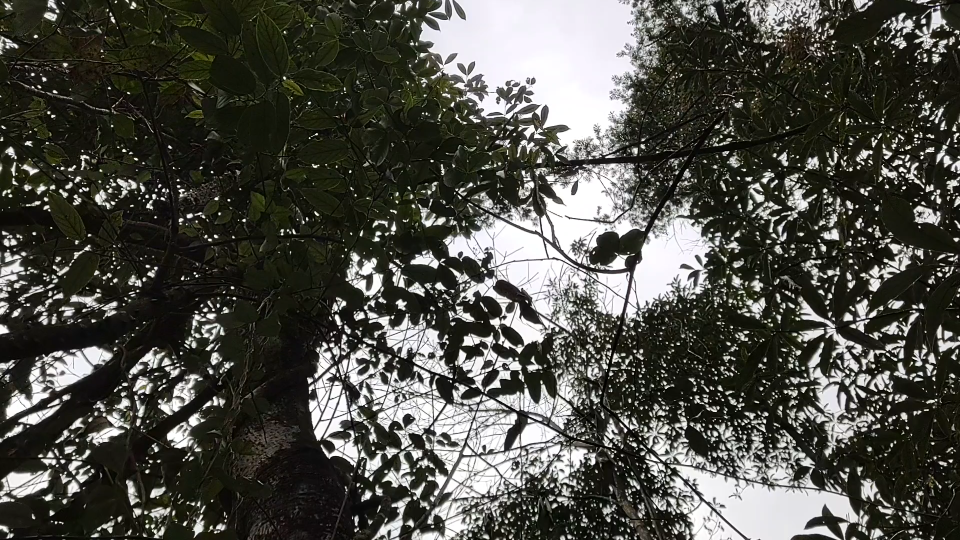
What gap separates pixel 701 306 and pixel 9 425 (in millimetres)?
→ 3708

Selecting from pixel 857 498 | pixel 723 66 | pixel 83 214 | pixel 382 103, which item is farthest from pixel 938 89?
pixel 83 214

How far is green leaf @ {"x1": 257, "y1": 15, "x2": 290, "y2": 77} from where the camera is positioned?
55 cm

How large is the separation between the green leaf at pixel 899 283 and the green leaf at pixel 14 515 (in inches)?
44.4

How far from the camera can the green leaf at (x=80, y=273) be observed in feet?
2.64

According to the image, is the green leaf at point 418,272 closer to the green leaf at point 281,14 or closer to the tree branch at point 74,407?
the green leaf at point 281,14

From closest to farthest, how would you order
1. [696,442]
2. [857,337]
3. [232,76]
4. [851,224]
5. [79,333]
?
1. [232,76]
2. [857,337]
3. [696,442]
4. [79,333]
5. [851,224]

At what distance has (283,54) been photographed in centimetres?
56

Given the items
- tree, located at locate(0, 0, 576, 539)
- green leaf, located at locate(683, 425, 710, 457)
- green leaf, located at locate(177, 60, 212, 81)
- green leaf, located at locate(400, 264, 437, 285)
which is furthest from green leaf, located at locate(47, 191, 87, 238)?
green leaf, located at locate(683, 425, 710, 457)

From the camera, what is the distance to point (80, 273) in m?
0.81

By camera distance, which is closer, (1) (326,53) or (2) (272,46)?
(2) (272,46)

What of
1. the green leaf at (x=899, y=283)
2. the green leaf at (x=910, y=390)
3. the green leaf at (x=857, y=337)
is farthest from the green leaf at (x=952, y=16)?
the green leaf at (x=910, y=390)

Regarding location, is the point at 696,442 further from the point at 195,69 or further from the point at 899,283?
the point at 195,69

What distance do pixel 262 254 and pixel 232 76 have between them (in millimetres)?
770

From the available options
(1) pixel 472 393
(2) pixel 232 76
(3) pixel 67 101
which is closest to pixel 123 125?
(3) pixel 67 101
